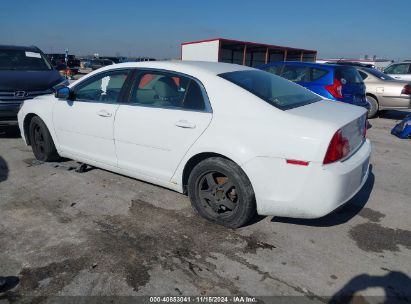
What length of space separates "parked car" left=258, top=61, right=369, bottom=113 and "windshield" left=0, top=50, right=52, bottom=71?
5.75 m

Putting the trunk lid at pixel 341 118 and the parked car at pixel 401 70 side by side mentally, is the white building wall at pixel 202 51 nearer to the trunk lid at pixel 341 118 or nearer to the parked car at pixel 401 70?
the parked car at pixel 401 70

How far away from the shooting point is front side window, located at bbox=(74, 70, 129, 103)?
4043 millimetres

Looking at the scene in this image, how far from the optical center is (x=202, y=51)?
22.6 metres

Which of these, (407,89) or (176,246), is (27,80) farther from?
(407,89)

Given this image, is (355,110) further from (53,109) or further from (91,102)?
(53,109)

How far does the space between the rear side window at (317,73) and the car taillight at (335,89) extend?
347 millimetres

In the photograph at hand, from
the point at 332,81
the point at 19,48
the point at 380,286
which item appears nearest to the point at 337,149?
the point at 380,286

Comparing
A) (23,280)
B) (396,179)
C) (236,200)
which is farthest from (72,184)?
(396,179)

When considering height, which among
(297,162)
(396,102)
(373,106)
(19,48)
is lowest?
(373,106)

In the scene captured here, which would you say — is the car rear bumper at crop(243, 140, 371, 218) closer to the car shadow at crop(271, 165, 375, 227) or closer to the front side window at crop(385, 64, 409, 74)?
the car shadow at crop(271, 165, 375, 227)

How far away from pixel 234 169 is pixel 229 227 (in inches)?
24.3

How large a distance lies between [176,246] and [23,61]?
6.68 meters

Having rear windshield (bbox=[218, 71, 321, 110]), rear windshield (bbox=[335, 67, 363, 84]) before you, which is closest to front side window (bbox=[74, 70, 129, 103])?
rear windshield (bbox=[218, 71, 321, 110])

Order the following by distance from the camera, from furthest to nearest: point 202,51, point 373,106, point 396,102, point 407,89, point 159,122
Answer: point 202,51 → point 373,106 → point 396,102 → point 407,89 → point 159,122
